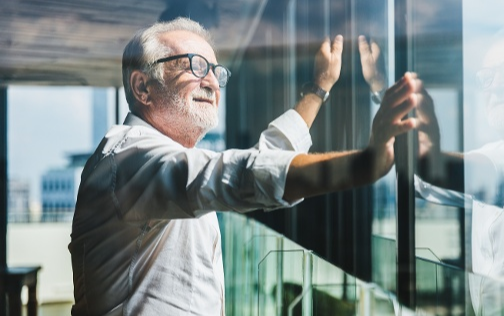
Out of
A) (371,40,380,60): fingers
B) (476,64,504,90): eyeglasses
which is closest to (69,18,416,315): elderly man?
(371,40,380,60): fingers

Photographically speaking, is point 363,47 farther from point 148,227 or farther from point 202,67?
point 148,227

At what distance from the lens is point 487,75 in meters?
1.81

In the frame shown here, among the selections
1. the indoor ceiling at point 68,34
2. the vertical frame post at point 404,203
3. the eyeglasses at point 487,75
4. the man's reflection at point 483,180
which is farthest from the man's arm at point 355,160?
the indoor ceiling at point 68,34

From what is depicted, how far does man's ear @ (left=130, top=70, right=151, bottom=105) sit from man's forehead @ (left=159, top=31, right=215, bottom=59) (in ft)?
0.43

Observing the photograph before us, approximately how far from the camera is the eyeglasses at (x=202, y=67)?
6.31 ft

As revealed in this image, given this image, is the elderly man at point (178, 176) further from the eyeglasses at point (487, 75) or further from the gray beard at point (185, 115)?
the eyeglasses at point (487, 75)

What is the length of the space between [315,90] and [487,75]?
1.81ft

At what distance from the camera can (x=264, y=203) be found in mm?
1450

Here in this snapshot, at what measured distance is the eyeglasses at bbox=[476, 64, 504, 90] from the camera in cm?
179

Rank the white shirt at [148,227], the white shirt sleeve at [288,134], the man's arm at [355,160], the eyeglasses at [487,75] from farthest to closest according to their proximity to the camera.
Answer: the white shirt sleeve at [288,134] < the eyeglasses at [487,75] < the white shirt at [148,227] < the man's arm at [355,160]

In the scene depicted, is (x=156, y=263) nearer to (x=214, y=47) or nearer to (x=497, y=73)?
(x=214, y=47)

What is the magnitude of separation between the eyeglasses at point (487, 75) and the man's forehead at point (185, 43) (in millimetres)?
855

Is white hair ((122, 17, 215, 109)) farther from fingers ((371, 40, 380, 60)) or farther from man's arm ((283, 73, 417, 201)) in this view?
man's arm ((283, 73, 417, 201))

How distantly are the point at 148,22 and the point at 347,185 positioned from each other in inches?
38.1
